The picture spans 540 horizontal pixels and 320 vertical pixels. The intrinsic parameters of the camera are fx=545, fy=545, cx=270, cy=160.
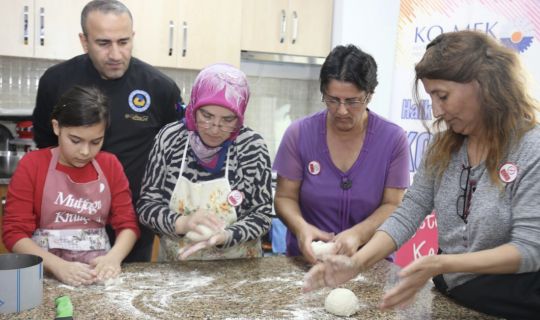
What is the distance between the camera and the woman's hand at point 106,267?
1529 mm

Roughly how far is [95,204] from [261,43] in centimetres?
240

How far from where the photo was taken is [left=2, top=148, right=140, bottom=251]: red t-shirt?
66.7 inches

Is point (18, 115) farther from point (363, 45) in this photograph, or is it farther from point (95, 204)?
point (363, 45)

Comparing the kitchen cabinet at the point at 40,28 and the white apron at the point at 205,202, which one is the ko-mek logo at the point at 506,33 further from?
the kitchen cabinet at the point at 40,28

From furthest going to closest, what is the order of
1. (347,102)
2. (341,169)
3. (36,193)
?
(341,169), (347,102), (36,193)

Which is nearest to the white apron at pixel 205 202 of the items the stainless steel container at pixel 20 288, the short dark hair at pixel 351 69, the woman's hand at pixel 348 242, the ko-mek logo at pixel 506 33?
the woman's hand at pixel 348 242

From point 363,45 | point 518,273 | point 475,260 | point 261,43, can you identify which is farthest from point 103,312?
point 363,45

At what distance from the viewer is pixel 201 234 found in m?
1.66

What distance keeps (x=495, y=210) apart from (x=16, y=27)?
3.01 m

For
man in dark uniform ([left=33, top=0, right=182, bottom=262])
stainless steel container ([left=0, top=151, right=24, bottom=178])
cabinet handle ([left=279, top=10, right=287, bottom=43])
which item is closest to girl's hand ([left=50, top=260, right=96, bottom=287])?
man in dark uniform ([left=33, top=0, right=182, bottom=262])

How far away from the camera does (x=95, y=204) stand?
1812 mm

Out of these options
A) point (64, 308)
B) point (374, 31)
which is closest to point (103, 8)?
point (64, 308)

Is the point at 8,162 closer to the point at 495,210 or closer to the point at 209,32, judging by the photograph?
the point at 209,32

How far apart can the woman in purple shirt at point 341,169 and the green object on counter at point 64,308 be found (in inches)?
32.2
